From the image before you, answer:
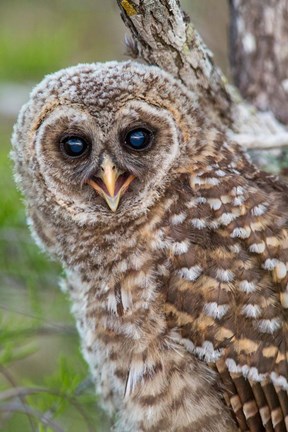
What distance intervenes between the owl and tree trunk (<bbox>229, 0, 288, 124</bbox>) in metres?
0.97

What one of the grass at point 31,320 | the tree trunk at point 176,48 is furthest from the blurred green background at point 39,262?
the tree trunk at point 176,48

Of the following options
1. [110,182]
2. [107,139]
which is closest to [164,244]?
[110,182]

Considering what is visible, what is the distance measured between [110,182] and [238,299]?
2.06ft

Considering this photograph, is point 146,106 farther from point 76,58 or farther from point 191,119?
point 76,58

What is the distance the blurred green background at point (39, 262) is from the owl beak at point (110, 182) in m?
0.63

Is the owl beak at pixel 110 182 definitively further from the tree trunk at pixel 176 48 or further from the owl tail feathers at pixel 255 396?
the owl tail feathers at pixel 255 396

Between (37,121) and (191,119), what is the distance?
0.60m

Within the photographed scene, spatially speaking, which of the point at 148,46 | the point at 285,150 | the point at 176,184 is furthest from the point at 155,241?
the point at 285,150

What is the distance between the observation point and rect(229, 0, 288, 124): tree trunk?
4152 mm

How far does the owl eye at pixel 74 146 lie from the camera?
3.10m

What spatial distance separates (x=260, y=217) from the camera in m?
3.06

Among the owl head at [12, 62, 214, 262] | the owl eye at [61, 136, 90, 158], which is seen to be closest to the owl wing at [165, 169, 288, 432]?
the owl head at [12, 62, 214, 262]

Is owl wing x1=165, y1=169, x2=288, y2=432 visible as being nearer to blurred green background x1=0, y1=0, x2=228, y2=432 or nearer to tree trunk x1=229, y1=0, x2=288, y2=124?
blurred green background x1=0, y1=0, x2=228, y2=432

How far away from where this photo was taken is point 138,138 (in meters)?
3.10
